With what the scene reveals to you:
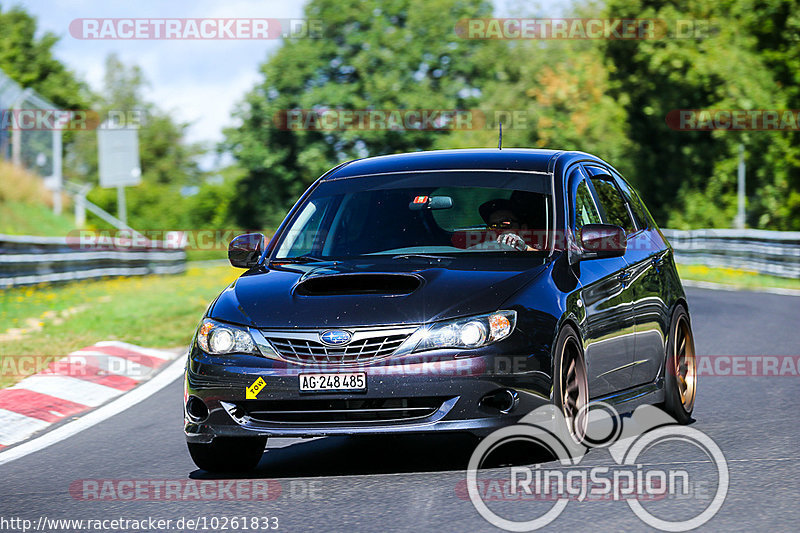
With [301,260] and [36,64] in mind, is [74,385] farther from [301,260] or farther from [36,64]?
[36,64]

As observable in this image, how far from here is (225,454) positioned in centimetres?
716

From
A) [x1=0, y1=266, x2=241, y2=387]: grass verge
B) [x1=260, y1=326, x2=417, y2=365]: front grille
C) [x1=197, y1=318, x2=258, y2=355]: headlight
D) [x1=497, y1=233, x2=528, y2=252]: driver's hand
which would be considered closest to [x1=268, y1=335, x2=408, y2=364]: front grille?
[x1=260, y1=326, x2=417, y2=365]: front grille

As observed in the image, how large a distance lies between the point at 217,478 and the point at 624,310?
260 centimetres

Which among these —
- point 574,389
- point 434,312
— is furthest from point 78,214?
point 434,312

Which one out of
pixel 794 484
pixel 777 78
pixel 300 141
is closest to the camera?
pixel 794 484

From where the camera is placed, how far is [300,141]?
6819 cm

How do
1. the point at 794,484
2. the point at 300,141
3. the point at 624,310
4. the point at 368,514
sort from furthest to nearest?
the point at 300,141 → the point at 624,310 → the point at 794,484 → the point at 368,514

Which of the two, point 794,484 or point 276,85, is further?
point 276,85

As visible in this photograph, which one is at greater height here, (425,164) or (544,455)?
(425,164)

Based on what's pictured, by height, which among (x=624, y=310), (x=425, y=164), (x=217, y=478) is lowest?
(x=217, y=478)

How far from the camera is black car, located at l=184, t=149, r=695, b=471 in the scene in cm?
655

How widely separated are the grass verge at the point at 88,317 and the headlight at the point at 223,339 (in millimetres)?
4901

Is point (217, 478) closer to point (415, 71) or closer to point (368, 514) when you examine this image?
point (368, 514)

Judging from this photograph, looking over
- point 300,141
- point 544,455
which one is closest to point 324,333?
point 544,455
